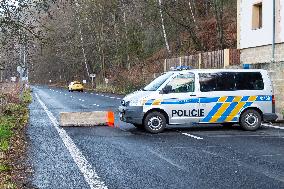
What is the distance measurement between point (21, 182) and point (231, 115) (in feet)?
29.8

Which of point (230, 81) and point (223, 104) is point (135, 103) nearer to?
point (223, 104)

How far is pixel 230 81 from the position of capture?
16.1 metres

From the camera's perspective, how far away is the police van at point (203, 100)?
15375mm

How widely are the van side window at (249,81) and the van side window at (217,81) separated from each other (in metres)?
0.21

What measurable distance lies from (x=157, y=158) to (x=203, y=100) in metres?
5.40

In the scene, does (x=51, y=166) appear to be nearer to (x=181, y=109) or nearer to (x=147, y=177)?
(x=147, y=177)

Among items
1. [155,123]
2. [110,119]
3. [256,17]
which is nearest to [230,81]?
[155,123]

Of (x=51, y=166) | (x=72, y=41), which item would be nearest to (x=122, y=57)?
(x=72, y=41)

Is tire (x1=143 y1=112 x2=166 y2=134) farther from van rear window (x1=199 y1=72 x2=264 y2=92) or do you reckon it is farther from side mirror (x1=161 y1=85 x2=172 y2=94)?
van rear window (x1=199 y1=72 x2=264 y2=92)

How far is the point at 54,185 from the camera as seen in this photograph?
805cm

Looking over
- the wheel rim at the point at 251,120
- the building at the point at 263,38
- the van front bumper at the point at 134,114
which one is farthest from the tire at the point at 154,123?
the building at the point at 263,38

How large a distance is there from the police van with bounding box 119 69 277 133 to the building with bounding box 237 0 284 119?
351 cm

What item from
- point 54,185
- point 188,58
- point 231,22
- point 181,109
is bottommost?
point 54,185

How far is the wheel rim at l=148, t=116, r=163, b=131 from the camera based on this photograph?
50.3ft
